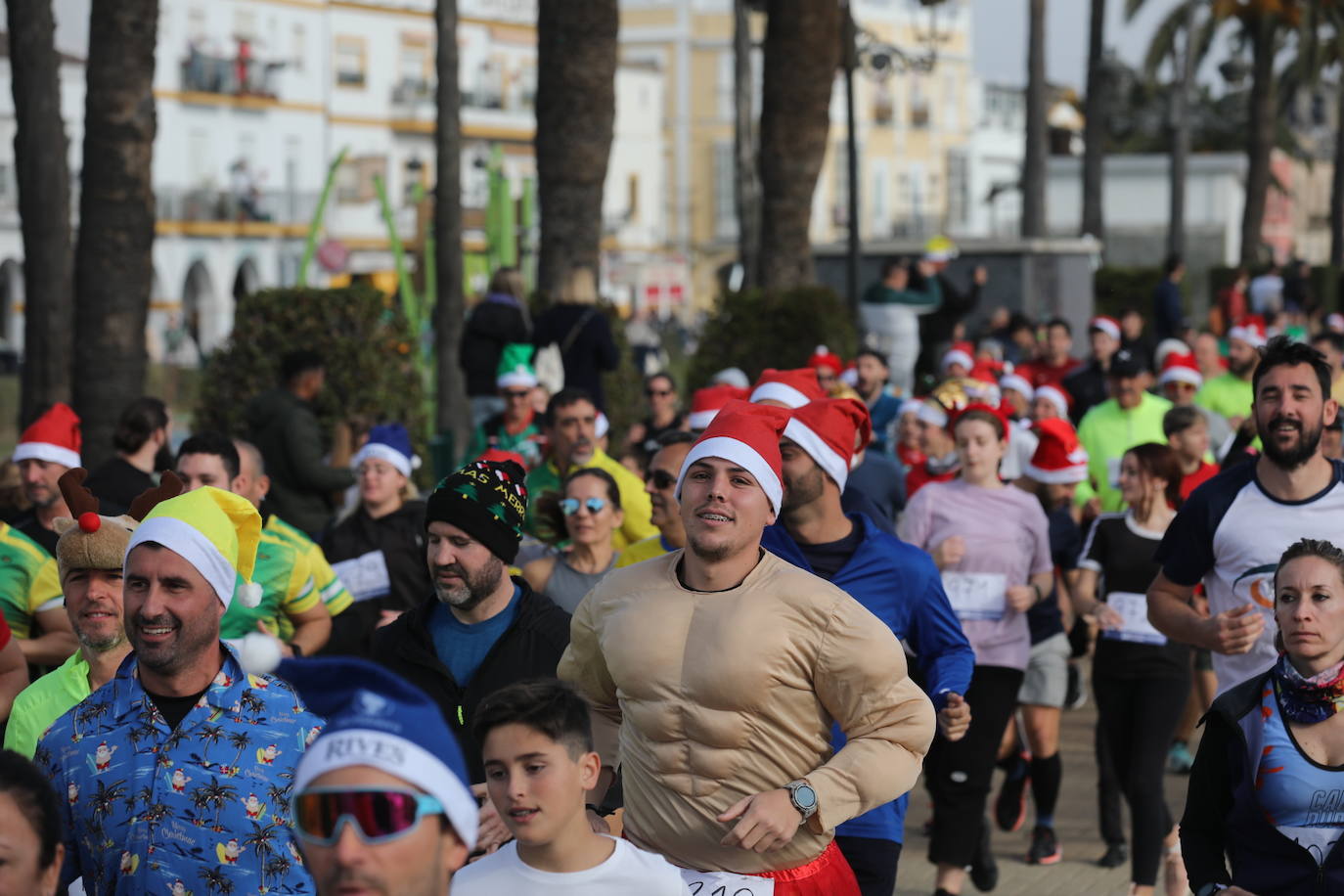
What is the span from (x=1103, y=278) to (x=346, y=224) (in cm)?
3720

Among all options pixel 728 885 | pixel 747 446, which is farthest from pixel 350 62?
pixel 728 885

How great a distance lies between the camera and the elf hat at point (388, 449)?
9.60 meters

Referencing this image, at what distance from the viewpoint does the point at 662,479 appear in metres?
8.19

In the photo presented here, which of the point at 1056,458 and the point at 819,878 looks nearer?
the point at 819,878

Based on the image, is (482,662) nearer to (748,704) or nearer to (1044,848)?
(748,704)

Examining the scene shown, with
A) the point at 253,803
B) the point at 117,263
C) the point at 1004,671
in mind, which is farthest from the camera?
the point at 117,263

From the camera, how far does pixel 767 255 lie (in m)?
21.1

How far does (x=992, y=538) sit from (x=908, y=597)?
8.26 feet

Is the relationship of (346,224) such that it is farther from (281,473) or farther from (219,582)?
(219,582)

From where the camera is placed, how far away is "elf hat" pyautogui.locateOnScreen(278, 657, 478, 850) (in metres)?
3.21

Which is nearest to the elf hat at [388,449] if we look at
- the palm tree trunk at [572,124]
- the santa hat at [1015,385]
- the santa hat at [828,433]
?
the santa hat at [828,433]

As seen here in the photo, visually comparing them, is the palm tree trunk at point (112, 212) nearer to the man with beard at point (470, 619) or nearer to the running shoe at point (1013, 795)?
the running shoe at point (1013, 795)

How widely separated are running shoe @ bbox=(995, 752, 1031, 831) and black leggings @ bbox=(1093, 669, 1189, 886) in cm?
80

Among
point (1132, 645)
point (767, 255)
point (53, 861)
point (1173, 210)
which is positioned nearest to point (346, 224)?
point (1173, 210)
